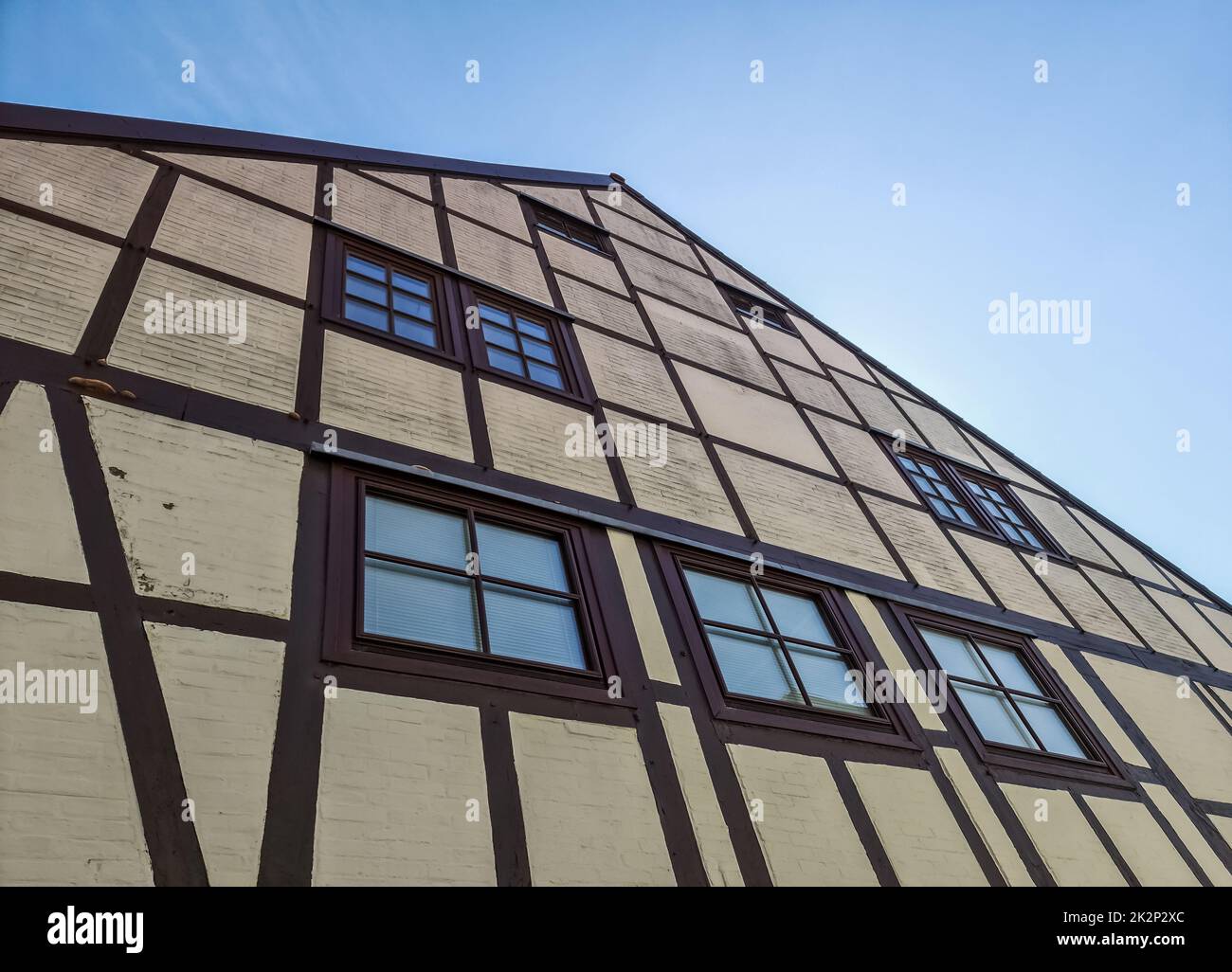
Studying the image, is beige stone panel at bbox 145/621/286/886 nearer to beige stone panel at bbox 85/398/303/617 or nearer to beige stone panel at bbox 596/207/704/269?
beige stone panel at bbox 85/398/303/617

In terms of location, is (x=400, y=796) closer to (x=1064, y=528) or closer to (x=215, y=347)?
(x=215, y=347)

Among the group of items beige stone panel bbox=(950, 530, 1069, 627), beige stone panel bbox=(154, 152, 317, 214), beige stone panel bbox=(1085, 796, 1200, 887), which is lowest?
beige stone panel bbox=(1085, 796, 1200, 887)

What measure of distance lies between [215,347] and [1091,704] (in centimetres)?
708

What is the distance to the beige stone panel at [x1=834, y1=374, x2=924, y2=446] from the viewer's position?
9.70 metres

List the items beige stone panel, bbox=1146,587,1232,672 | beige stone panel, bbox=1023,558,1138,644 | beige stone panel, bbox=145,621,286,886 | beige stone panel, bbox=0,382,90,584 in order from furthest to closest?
beige stone panel, bbox=1146,587,1232,672, beige stone panel, bbox=1023,558,1138,644, beige stone panel, bbox=0,382,90,584, beige stone panel, bbox=145,621,286,886

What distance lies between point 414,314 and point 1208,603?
11.0m

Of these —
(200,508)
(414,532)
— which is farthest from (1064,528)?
(200,508)

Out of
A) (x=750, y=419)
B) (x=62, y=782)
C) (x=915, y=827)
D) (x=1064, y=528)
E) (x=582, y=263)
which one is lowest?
(x=915, y=827)

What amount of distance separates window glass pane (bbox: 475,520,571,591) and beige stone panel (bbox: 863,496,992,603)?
351cm

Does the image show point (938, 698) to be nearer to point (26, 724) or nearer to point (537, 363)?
point (537, 363)

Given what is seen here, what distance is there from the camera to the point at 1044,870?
190 inches

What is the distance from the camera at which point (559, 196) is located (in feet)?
32.8

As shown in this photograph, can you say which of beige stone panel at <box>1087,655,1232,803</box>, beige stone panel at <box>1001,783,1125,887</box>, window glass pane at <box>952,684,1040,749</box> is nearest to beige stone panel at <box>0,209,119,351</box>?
window glass pane at <box>952,684,1040,749</box>

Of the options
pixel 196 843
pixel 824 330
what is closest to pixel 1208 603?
pixel 824 330
